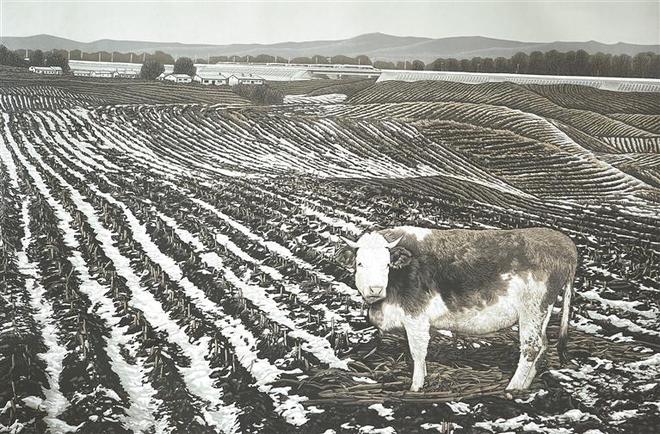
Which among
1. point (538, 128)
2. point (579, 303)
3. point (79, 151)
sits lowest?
point (579, 303)

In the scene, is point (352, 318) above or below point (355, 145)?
below

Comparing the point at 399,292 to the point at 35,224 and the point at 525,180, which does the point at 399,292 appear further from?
the point at 35,224

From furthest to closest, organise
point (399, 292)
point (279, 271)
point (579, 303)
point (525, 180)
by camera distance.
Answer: point (525, 180)
point (279, 271)
point (579, 303)
point (399, 292)

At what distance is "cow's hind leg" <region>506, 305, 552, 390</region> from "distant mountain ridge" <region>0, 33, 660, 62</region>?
73.0 inches

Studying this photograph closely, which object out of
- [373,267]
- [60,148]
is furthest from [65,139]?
[373,267]

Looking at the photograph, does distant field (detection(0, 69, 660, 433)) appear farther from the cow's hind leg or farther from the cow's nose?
the cow's nose

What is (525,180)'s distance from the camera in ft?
12.5

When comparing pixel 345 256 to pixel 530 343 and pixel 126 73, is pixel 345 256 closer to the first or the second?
pixel 530 343

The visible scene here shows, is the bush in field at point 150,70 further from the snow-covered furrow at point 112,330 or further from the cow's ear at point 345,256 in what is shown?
the cow's ear at point 345,256

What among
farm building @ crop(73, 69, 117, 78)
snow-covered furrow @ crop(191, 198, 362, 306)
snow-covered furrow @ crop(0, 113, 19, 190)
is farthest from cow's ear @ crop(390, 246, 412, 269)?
snow-covered furrow @ crop(0, 113, 19, 190)

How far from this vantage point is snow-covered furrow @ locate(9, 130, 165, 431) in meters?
2.99

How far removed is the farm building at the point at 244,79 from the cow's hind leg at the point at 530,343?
2.39 metres

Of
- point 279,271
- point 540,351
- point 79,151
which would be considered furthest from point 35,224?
point 540,351

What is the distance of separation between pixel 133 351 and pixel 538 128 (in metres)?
2.94
